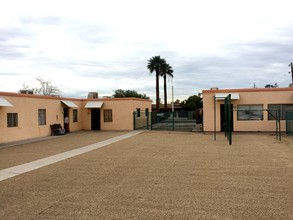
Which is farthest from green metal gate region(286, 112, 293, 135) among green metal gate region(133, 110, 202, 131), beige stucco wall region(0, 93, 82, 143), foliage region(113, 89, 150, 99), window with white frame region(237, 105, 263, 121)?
foliage region(113, 89, 150, 99)

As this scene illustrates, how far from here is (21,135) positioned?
2339 centimetres

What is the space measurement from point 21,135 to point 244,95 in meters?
16.8

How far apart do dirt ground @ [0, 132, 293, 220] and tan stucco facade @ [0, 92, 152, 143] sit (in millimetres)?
9839

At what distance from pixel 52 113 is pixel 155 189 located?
21178 mm

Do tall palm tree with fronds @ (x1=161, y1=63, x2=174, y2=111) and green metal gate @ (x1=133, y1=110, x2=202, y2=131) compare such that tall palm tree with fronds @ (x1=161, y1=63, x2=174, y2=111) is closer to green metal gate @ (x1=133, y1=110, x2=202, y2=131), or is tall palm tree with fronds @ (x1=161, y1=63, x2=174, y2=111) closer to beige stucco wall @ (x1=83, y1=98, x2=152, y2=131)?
green metal gate @ (x1=133, y1=110, x2=202, y2=131)

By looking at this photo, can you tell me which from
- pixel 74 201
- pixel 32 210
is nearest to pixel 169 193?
pixel 74 201

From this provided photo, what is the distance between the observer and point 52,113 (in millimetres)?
27859

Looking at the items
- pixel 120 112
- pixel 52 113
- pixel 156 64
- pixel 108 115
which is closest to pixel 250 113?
pixel 120 112

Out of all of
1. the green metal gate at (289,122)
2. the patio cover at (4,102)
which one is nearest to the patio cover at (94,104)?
the patio cover at (4,102)

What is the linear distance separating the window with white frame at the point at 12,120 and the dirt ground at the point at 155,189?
954 centimetres

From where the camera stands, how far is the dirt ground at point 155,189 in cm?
642

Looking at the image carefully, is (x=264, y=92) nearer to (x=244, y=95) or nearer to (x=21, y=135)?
(x=244, y=95)

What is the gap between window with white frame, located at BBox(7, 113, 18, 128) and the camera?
72.5ft

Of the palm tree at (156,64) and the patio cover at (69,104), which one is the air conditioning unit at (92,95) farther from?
the palm tree at (156,64)
